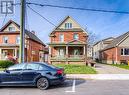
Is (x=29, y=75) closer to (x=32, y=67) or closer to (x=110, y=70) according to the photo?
(x=32, y=67)

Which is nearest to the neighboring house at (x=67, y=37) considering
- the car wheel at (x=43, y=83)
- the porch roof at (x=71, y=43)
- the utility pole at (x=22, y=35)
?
the porch roof at (x=71, y=43)

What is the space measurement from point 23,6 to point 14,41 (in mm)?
31050

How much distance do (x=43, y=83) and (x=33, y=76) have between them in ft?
2.26

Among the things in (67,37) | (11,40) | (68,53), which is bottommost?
(68,53)

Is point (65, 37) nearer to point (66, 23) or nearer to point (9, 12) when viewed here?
point (66, 23)

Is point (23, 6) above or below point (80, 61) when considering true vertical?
above

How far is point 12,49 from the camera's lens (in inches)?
1917

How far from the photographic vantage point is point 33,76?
14016 millimetres

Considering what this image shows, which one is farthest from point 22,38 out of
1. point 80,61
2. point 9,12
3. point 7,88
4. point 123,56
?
point 123,56

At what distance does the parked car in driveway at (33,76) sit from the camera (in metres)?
13.9

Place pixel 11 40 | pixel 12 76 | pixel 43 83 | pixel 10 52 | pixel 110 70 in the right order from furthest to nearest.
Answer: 1. pixel 10 52
2. pixel 11 40
3. pixel 110 70
4. pixel 12 76
5. pixel 43 83

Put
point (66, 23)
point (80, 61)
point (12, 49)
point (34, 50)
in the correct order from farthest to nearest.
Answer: point (34, 50) → point (12, 49) → point (66, 23) → point (80, 61)

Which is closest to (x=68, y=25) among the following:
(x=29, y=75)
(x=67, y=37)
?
(x=67, y=37)

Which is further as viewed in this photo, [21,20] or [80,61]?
[80,61]
